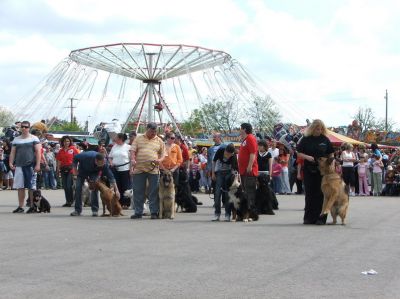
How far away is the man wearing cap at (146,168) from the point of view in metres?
14.7

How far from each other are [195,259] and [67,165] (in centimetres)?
1050

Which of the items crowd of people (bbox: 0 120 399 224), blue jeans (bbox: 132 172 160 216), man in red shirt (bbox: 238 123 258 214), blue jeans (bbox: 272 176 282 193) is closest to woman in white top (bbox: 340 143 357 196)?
blue jeans (bbox: 272 176 282 193)

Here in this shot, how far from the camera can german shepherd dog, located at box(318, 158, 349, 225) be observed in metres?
13.1

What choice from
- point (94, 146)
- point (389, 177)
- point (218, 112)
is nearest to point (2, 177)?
point (94, 146)

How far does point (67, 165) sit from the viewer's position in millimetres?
18750

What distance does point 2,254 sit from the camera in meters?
9.10

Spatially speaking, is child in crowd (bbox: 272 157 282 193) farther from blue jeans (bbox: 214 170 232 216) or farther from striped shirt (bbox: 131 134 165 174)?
blue jeans (bbox: 214 170 232 216)

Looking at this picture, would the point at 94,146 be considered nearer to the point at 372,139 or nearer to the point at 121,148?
the point at 121,148

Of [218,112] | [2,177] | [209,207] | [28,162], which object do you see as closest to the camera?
[28,162]

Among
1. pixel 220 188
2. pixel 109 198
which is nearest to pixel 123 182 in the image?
pixel 109 198

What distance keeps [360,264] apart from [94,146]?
9867 millimetres

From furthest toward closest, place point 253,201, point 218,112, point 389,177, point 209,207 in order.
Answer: point 218,112, point 389,177, point 209,207, point 253,201

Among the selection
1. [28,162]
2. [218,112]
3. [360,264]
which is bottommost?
[360,264]

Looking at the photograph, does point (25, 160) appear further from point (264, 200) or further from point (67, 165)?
point (264, 200)
